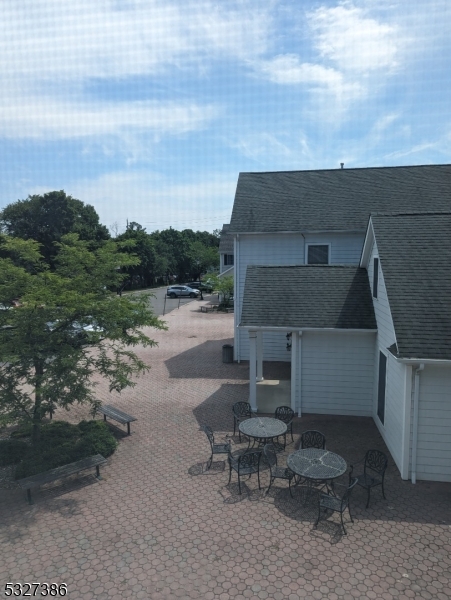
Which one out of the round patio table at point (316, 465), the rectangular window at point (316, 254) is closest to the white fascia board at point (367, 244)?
the rectangular window at point (316, 254)

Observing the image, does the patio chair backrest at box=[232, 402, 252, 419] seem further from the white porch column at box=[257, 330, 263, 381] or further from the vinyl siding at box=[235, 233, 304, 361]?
the vinyl siding at box=[235, 233, 304, 361]

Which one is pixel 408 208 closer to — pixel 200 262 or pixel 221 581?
pixel 221 581

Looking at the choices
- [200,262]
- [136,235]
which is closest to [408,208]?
[136,235]

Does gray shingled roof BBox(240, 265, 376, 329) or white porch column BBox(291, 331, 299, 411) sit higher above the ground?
gray shingled roof BBox(240, 265, 376, 329)

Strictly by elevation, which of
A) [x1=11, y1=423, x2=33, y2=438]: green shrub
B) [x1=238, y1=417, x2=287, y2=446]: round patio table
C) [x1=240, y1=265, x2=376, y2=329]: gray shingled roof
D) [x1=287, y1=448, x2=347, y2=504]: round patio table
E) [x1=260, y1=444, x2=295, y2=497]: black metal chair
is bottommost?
[x1=11, y1=423, x2=33, y2=438]: green shrub

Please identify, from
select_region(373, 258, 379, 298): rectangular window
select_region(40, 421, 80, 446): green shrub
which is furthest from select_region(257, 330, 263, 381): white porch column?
select_region(40, 421, 80, 446): green shrub

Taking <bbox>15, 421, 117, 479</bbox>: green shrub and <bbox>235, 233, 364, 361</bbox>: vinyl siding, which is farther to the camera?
<bbox>235, 233, 364, 361</bbox>: vinyl siding

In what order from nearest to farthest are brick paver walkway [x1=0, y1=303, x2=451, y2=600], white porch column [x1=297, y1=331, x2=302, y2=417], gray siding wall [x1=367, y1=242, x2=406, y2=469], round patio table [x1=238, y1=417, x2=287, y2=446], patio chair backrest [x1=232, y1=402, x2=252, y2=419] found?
brick paver walkway [x1=0, y1=303, x2=451, y2=600]
gray siding wall [x1=367, y1=242, x2=406, y2=469]
round patio table [x1=238, y1=417, x2=287, y2=446]
patio chair backrest [x1=232, y1=402, x2=252, y2=419]
white porch column [x1=297, y1=331, x2=302, y2=417]

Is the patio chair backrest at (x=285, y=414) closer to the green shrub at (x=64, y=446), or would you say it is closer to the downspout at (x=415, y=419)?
the downspout at (x=415, y=419)
